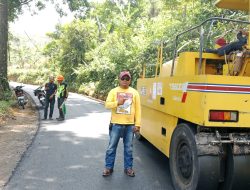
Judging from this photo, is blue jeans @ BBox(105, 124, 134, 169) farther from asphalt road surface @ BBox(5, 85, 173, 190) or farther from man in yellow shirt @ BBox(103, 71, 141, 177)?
asphalt road surface @ BBox(5, 85, 173, 190)

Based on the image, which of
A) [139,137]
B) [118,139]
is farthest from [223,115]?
[139,137]

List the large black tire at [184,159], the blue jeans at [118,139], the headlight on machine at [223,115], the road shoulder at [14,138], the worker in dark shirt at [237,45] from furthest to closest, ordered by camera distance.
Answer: the road shoulder at [14,138] → the blue jeans at [118,139] → the worker in dark shirt at [237,45] → the large black tire at [184,159] → the headlight on machine at [223,115]

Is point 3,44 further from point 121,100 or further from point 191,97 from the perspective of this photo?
point 191,97

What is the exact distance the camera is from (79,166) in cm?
673

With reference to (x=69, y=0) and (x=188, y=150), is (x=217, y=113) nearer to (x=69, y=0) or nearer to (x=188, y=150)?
(x=188, y=150)

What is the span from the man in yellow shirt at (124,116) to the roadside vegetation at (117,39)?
9.33ft

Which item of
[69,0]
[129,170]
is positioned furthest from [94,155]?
[69,0]

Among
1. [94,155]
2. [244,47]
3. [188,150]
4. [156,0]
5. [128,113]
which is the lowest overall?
[94,155]

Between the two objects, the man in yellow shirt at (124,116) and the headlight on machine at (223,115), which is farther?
the man in yellow shirt at (124,116)

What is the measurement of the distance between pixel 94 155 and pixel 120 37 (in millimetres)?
18402

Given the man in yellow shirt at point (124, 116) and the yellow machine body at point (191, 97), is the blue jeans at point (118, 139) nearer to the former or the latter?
the man in yellow shirt at point (124, 116)

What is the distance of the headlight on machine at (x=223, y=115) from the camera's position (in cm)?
439

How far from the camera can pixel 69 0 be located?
22297 mm

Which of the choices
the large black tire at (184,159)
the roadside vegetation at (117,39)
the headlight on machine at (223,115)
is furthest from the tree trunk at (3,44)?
the headlight on machine at (223,115)
